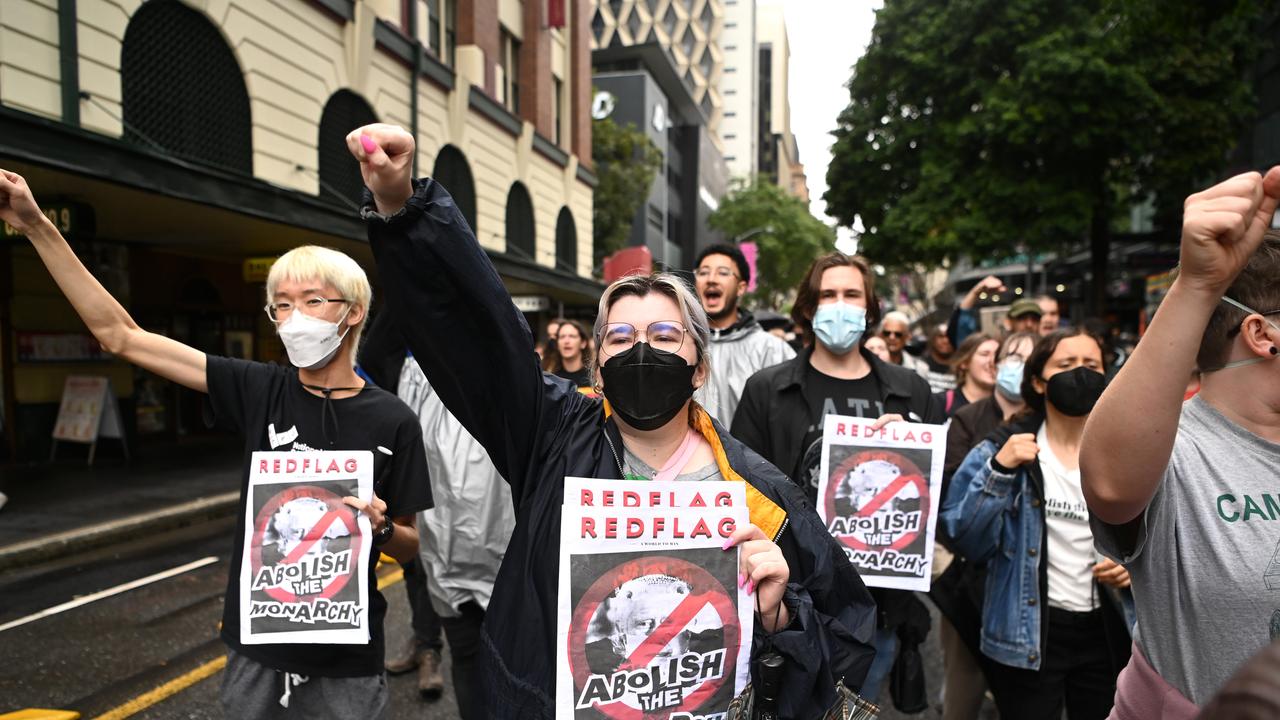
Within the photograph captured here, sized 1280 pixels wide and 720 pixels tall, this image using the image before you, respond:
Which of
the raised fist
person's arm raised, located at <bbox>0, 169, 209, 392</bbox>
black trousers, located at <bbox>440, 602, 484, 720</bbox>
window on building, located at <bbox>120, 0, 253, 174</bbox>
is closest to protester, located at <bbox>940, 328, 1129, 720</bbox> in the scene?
black trousers, located at <bbox>440, 602, 484, 720</bbox>

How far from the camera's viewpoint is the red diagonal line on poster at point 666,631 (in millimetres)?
1653

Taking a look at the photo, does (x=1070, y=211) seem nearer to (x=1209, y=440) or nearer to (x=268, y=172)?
(x=268, y=172)

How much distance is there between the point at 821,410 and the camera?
3324 mm

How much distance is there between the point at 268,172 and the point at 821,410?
36.9ft

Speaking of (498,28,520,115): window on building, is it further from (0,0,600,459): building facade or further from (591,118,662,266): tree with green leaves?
(591,118,662,266): tree with green leaves

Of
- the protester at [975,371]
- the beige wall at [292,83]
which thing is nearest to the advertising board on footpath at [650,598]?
the protester at [975,371]

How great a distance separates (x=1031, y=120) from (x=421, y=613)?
1887cm

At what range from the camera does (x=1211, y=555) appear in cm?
161

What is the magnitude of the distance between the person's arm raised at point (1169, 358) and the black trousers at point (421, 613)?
12.1ft

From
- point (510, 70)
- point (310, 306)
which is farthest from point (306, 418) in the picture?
point (510, 70)

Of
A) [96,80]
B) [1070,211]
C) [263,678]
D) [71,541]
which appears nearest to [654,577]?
[263,678]

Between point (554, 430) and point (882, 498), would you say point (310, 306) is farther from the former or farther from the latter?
point (882, 498)

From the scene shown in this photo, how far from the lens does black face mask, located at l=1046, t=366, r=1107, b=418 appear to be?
2.93 metres

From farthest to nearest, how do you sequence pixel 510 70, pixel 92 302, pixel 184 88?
1. pixel 510 70
2. pixel 184 88
3. pixel 92 302
